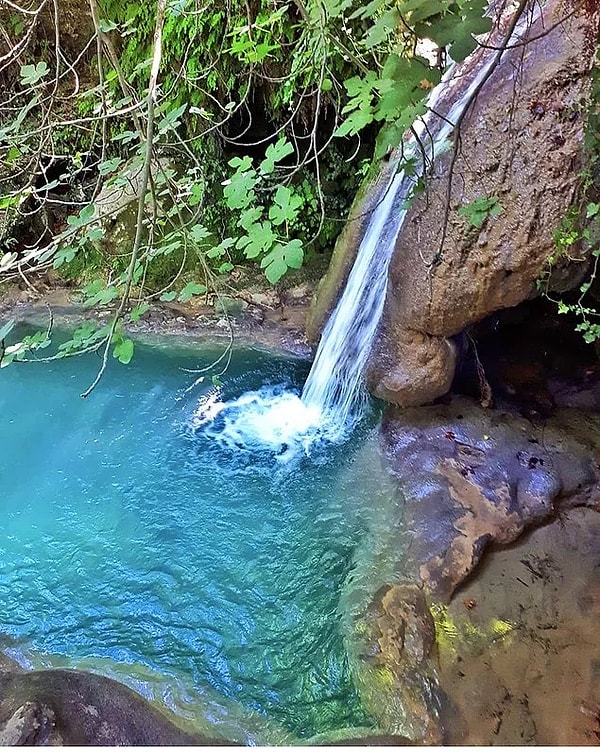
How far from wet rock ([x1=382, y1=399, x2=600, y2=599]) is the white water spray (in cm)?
47

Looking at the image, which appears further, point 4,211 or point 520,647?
point 4,211

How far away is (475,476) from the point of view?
11.2ft

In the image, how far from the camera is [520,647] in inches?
102

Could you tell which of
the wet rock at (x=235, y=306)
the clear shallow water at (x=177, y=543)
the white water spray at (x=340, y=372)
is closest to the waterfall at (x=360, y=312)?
the white water spray at (x=340, y=372)

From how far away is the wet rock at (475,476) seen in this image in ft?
9.93

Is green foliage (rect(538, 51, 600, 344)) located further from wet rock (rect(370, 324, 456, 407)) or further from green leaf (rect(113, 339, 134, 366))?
green leaf (rect(113, 339, 134, 366))

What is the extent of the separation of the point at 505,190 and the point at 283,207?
1840 mm

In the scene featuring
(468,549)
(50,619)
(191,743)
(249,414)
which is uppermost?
(468,549)

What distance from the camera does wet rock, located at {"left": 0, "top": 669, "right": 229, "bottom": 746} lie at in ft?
6.97

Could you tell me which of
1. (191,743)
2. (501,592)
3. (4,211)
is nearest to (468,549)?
(501,592)

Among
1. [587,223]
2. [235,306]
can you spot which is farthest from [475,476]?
[235,306]

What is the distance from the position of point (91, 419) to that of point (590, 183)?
3717 millimetres

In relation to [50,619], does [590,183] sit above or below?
above

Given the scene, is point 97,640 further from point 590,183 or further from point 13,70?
point 13,70
